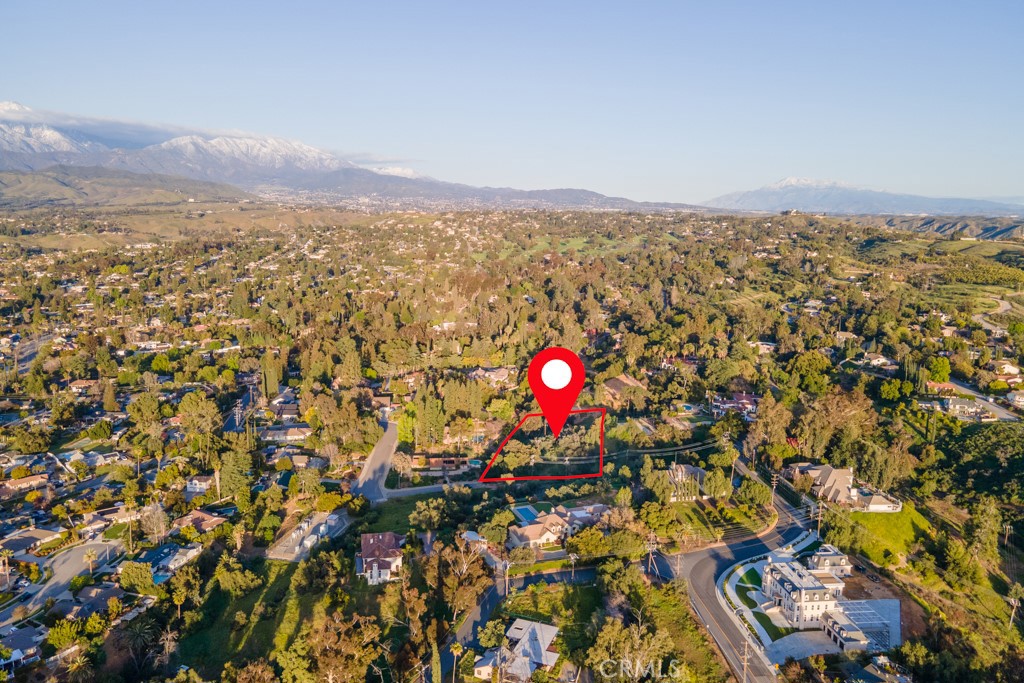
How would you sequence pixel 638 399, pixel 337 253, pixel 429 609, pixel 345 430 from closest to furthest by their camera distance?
pixel 429 609
pixel 345 430
pixel 638 399
pixel 337 253

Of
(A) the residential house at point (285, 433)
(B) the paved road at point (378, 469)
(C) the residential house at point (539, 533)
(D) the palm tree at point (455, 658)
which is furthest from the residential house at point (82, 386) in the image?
(D) the palm tree at point (455, 658)

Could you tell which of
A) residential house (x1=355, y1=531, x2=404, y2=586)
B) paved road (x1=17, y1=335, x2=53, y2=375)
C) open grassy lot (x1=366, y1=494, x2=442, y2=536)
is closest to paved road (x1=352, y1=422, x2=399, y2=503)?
open grassy lot (x1=366, y1=494, x2=442, y2=536)

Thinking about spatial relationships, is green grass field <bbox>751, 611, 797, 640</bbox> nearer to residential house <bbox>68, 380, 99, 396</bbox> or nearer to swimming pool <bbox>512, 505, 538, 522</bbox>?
swimming pool <bbox>512, 505, 538, 522</bbox>

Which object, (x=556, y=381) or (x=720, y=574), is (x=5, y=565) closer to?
(x=556, y=381)

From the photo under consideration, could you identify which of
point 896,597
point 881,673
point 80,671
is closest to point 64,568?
point 80,671

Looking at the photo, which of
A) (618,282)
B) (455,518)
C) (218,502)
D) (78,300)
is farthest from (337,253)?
(455,518)

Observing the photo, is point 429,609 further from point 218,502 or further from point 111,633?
point 218,502
